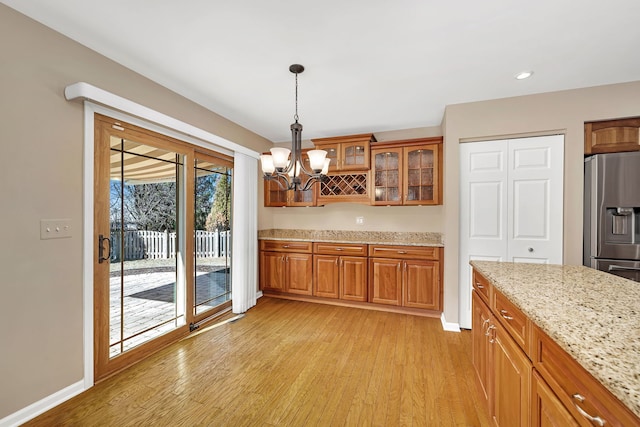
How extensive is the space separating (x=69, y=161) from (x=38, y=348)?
1253 millimetres

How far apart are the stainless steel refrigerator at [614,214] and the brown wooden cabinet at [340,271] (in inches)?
91.9

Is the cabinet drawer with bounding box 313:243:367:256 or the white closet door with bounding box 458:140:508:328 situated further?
the cabinet drawer with bounding box 313:243:367:256

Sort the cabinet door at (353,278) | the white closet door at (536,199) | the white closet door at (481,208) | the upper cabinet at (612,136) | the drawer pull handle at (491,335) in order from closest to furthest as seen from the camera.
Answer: the drawer pull handle at (491,335)
the upper cabinet at (612,136)
the white closet door at (536,199)
the white closet door at (481,208)
the cabinet door at (353,278)

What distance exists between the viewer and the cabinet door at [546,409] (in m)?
0.83

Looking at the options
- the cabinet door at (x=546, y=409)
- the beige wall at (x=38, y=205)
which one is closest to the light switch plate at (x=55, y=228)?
the beige wall at (x=38, y=205)

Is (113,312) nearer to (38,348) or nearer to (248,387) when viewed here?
(38,348)

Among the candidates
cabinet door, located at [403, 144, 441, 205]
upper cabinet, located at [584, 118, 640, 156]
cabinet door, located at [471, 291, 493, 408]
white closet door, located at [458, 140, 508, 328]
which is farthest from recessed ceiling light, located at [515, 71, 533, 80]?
cabinet door, located at [471, 291, 493, 408]

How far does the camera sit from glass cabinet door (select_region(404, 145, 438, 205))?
360 centimetres

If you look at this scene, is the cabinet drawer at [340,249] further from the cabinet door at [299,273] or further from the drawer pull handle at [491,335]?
the drawer pull handle at [491,335]

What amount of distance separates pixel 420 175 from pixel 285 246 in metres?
2.18

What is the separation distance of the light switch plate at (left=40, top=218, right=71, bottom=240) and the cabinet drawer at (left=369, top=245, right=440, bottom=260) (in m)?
3.05

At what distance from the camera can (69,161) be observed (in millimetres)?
1900

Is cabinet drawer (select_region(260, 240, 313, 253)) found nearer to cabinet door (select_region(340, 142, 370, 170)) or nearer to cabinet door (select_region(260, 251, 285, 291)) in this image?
cabinet door (select_region(260, 251, 285, 291))

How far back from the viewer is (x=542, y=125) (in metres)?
2.80
